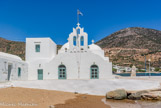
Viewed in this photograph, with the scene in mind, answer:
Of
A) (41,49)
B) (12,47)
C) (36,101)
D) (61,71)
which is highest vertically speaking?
(12,47)

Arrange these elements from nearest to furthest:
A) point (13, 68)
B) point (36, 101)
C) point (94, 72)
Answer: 1. point (36, 101)
2. point (13, 68)
3. point (94, 72)

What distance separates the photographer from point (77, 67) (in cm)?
2047

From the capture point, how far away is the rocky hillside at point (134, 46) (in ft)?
234

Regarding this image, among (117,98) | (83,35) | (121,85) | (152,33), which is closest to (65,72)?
(83,35)

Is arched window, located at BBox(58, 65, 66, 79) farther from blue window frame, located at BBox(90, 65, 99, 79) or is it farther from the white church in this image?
blue window frame, located at BBox(90, 65, 99, 79)

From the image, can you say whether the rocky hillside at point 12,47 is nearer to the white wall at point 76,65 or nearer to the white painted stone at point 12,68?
the white painted stone at point 12,68

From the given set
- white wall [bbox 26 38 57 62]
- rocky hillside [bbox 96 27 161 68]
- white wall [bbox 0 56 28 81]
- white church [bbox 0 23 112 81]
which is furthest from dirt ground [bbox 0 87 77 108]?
rocky hillside [bbox 96 27 161 68]

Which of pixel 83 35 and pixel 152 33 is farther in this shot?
pixel 152 33

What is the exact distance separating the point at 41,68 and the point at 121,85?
10265 millimetres

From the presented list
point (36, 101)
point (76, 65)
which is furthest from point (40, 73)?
point (36, 101)

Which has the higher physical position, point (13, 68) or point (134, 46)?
point (134, 46)

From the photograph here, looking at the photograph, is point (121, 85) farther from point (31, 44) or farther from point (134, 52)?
point (134, 52)

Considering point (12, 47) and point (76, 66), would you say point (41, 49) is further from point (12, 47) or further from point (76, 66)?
point (12, 47)

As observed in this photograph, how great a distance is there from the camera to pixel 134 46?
270ft
